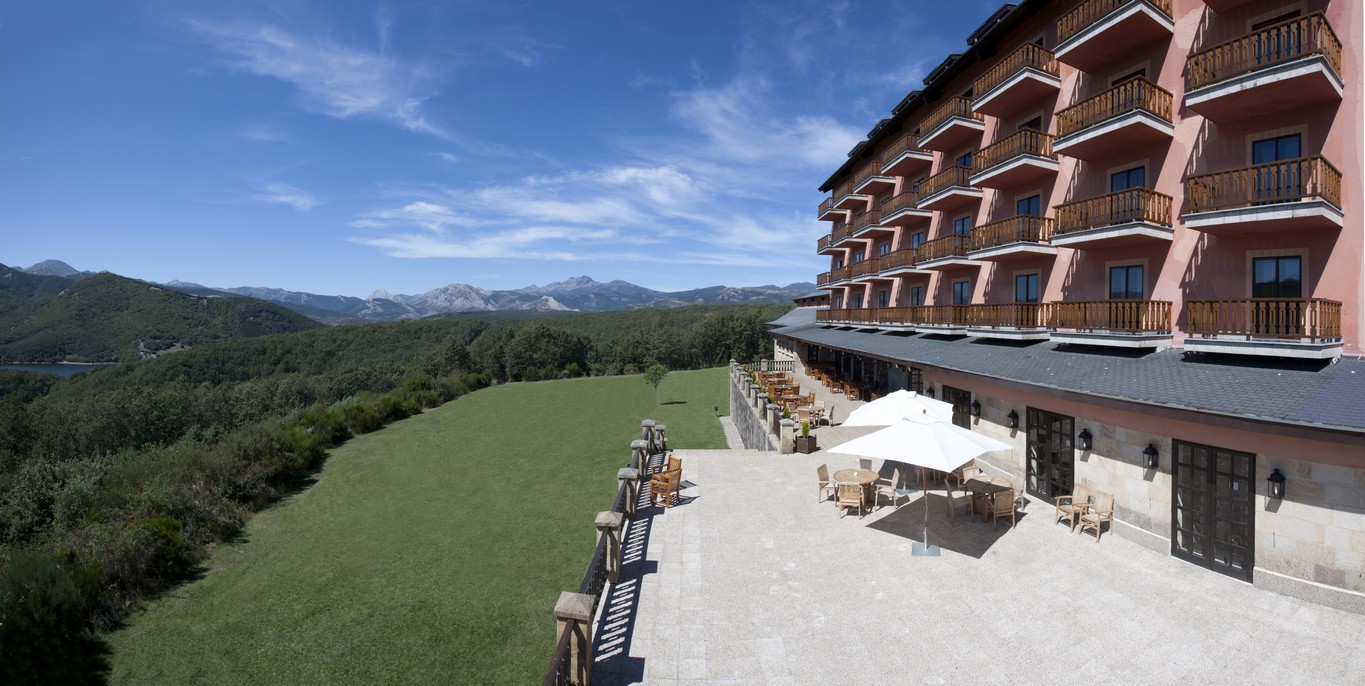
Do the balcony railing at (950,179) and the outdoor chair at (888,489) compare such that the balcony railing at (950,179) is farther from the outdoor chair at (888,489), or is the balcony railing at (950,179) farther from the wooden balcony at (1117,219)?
the outdoor chair at (888,489)

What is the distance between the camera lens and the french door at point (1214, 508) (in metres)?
8.41

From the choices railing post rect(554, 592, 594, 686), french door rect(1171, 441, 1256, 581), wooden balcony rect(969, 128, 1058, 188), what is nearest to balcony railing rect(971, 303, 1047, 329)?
wooden balcony rect(969, 128, 1058, 188)

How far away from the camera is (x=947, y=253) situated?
21.2m

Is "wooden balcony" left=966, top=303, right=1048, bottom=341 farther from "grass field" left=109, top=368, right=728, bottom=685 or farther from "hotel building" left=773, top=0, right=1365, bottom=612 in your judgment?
"grass field" left=109, top=368, right=728, bottom=685

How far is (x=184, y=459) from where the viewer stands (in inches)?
774

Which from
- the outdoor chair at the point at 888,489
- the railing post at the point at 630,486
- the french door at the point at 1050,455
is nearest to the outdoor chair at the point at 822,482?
the outdoor chair at the point at 888,489

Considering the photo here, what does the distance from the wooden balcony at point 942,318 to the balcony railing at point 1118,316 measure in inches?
206

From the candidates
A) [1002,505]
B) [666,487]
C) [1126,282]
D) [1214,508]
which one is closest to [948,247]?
[1126,282]

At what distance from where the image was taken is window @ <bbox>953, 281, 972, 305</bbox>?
2148cm

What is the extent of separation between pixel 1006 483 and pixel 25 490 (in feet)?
93.2

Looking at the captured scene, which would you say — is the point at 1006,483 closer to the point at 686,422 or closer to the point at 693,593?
the point at 693,593

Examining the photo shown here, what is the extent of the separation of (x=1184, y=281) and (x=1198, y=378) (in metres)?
3.88

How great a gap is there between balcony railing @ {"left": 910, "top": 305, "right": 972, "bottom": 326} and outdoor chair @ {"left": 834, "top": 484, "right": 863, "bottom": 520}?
1121 centimetres

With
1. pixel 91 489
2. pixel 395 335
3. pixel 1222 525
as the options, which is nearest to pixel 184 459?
pixel 91 489
